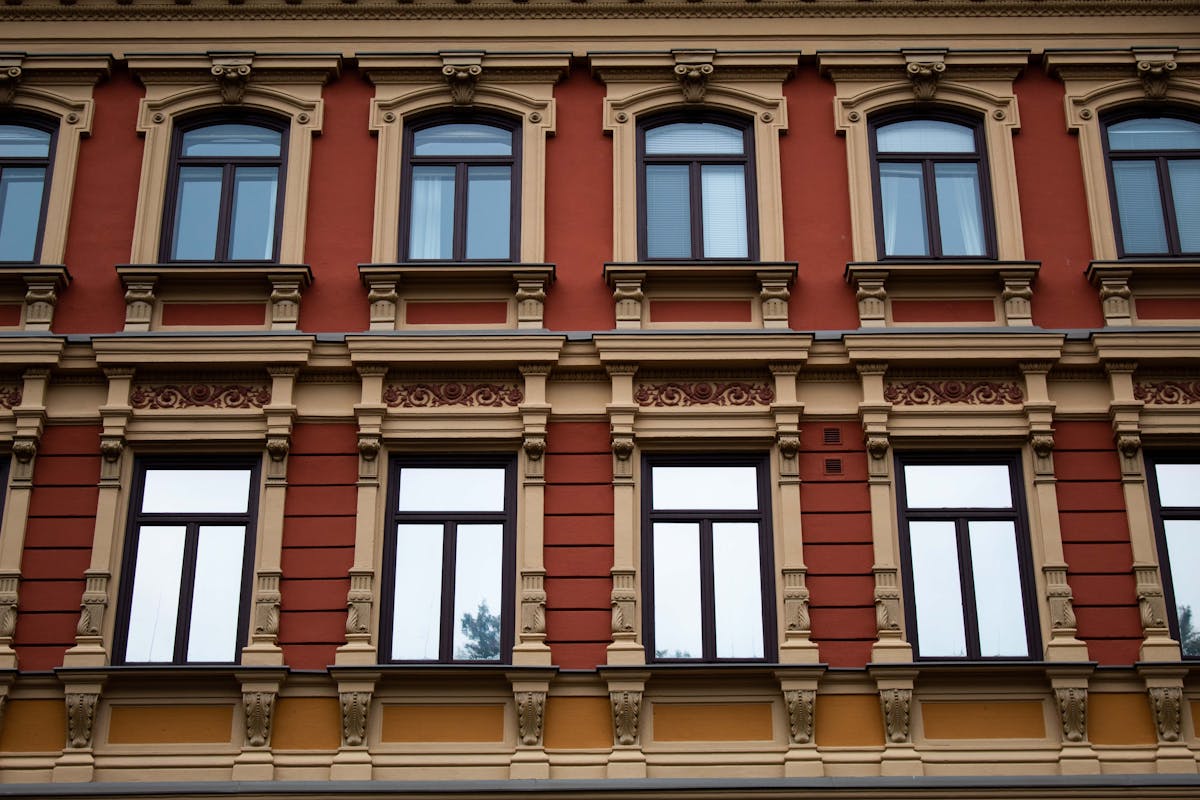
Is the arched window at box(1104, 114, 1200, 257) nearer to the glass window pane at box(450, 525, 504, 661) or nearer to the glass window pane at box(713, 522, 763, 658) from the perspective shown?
the glass window pane at box(713, 522, 763, 658)

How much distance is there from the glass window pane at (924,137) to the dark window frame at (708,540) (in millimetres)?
4289

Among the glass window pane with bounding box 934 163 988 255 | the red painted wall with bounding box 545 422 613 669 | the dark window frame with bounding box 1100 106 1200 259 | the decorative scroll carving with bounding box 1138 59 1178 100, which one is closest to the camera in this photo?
the red painted wall with bounding box 545 422 613 669

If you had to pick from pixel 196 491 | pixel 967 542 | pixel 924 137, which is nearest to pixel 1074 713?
pixel 967 542

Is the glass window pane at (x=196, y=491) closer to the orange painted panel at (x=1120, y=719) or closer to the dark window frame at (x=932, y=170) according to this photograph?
the dark window frame at (x=932, y=170)

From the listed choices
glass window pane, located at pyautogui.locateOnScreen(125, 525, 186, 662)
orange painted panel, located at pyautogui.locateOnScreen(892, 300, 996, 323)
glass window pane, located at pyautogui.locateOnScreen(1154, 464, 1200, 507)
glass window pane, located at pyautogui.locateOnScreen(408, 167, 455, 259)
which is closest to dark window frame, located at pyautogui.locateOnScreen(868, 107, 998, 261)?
orange painted panel, located at pyautogui.locateOnScreen(892, 300, 996, 323)

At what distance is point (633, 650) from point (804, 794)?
2.06m

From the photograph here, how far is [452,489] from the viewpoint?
1410cm

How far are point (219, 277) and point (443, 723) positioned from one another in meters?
5.44

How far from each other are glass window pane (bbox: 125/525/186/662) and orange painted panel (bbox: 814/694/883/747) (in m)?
6.38

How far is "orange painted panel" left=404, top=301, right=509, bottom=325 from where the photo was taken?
14.7 meters

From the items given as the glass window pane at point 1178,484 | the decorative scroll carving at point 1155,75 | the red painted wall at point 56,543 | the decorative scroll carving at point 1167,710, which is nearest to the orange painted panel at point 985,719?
the decorative scroll carving at point 1167,710

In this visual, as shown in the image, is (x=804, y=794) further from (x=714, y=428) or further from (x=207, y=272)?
(x=207, y=272)

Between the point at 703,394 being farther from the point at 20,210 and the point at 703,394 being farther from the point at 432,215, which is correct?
the point at 20,210

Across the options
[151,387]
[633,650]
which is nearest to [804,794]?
[633,650]
